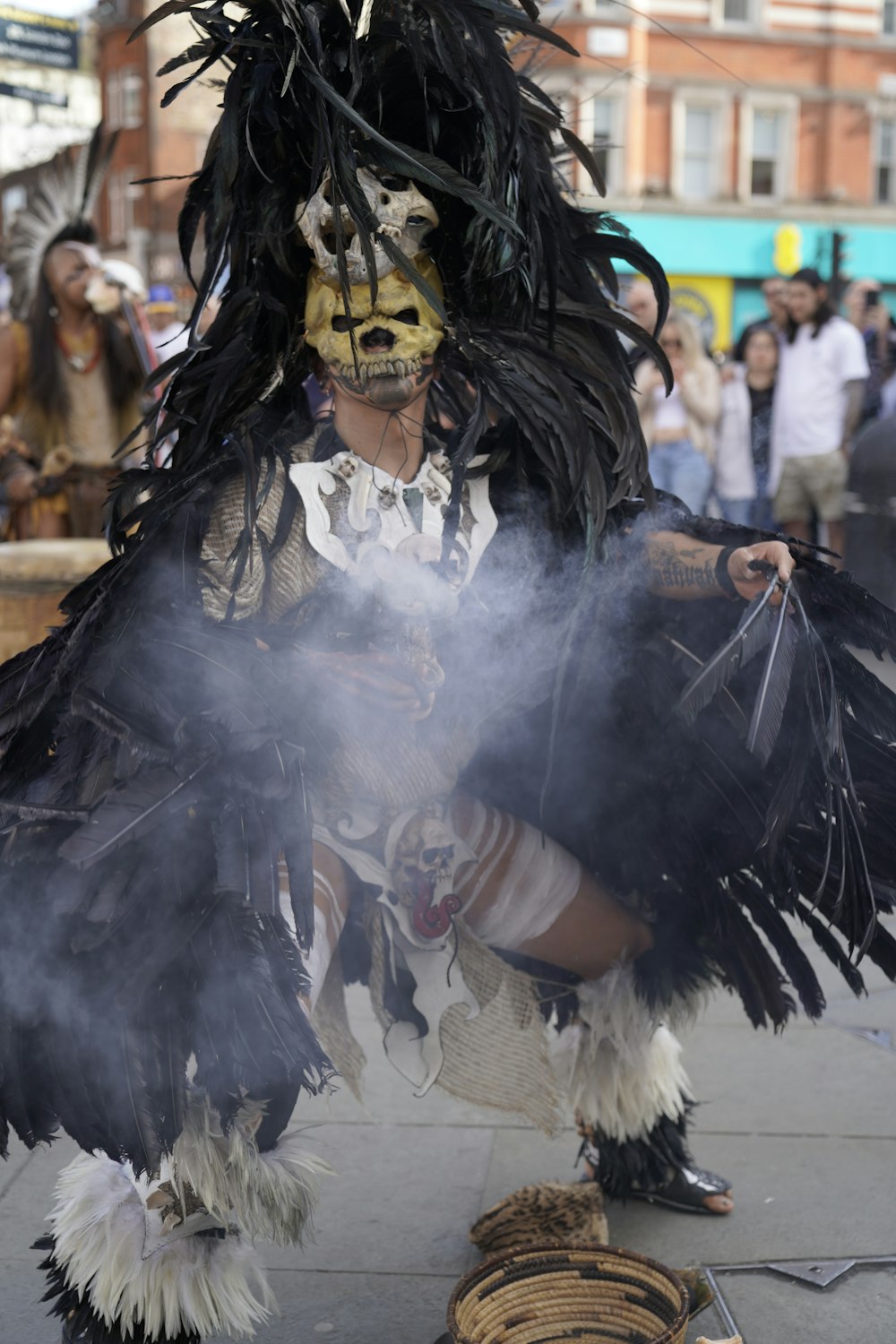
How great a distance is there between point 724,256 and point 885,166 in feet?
12.5

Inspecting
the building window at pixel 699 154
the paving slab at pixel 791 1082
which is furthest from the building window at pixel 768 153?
the paving slab at pixel 791 1082

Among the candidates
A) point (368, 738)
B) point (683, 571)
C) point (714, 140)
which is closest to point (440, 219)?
point (683, 571)

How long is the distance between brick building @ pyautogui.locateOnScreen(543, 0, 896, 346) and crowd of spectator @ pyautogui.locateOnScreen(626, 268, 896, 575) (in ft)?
50.7

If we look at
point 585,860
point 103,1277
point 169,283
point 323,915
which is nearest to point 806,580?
point 585,860

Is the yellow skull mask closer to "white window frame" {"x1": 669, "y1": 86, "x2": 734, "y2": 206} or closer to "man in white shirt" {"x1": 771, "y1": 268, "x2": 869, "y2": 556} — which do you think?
"man in white shirt" {"x1": 771, "y1": 268, "x2": 869, "y2": 556}

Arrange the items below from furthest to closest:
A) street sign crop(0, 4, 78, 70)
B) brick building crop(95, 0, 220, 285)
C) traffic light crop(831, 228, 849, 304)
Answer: brick building crop(95, 0, 220, 285), traffic light crop(831, 228, 849, 304), street sign crop(0, 4, 78, 70)

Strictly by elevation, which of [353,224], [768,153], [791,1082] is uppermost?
[768,153]

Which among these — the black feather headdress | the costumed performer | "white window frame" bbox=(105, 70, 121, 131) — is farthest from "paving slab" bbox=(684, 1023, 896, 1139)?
"white window frame" bbox=(105, 70, 121, 131)

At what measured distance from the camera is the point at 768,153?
78.7 ft

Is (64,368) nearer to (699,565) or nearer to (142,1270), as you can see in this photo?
(699,565)

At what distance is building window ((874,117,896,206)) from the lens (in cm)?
2455

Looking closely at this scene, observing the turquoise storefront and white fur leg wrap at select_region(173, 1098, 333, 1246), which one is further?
the turquoise storefront

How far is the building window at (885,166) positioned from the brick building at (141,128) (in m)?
10.8

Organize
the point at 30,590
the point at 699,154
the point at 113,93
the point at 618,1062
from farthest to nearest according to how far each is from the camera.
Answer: the point at 113,93 → the point at 699,154 → the point at 30,590 → the point at 618,1062
